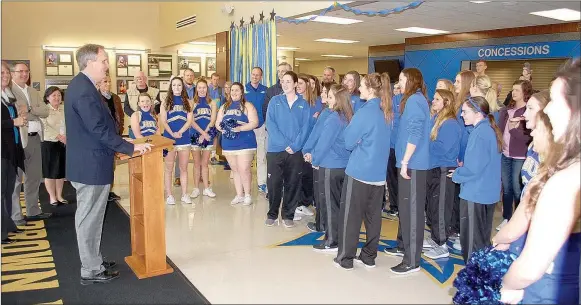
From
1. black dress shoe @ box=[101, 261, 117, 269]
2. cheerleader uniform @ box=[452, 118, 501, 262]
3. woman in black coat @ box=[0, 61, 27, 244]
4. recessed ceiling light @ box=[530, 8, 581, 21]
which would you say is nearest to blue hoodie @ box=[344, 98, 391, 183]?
cheerleader uniform @ box=[452, 118, 501, 262]

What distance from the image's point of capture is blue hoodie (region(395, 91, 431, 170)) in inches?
130

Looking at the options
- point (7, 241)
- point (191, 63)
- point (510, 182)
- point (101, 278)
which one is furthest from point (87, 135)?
point (191, 63)

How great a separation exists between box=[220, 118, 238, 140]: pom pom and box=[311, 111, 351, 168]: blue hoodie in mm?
1657

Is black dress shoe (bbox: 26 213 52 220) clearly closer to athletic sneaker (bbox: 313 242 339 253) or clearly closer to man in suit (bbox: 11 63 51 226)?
man in suit (bbox: 11 63 51 226)

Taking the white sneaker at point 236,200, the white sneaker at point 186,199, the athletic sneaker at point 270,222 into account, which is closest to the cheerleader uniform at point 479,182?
the athletic sneaker at point 270,222

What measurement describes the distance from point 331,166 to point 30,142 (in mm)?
3293

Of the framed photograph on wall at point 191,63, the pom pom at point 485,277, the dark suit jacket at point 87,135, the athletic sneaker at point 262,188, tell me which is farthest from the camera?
Answer: the framed photograph on wall at point 191,63

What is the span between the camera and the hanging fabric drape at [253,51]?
23.3 feet

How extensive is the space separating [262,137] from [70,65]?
7.50 meters

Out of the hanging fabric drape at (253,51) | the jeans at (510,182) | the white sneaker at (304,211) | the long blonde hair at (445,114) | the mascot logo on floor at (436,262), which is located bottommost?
the mascot logo on floor at (436,262)

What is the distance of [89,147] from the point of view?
3.09 m

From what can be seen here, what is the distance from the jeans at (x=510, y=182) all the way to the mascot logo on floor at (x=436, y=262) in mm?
1180

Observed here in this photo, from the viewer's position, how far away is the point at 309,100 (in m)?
4.79

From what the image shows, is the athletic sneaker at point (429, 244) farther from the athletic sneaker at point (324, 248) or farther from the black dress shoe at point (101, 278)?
the black dress shoe at point (101, 278)
